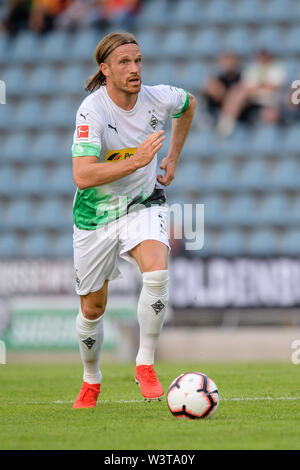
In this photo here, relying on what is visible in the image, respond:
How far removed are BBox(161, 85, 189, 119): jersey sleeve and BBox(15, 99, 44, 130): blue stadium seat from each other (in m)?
11.8

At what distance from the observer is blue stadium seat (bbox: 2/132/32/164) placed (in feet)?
58.2

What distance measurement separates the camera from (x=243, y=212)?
613 inches

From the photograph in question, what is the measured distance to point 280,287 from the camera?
41.6ft

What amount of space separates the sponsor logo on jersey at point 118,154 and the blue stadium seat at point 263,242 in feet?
29.7

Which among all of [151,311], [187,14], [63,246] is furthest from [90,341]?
[187,14]

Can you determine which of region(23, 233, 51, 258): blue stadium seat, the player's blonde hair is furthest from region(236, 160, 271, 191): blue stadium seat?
the player's blonde hair

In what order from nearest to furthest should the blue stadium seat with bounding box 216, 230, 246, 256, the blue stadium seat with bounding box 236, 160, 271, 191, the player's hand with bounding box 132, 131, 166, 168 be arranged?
1. the player's hand with bounding box 132, 131, 166, 168
2. the blue stadium seat with bounding box 216, 230, 246, 256
3. the blue stadium seat with bounding box 236, 160, 271, 191

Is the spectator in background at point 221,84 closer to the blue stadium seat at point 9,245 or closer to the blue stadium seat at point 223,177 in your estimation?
the blue stadium seat at point 223,177

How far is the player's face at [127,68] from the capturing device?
5.88 meters

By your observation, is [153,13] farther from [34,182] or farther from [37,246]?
[37,246]

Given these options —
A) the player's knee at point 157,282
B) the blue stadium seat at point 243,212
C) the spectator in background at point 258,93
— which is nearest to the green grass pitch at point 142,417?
the player's knee at point 157,282

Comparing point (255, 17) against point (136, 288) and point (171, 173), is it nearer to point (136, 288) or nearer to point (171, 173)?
point (136, 288)

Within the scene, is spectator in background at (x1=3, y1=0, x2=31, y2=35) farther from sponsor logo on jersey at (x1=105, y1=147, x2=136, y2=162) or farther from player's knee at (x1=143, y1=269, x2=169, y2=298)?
player's knee at (x1=143, y1=269, x2=169, y2=298)
